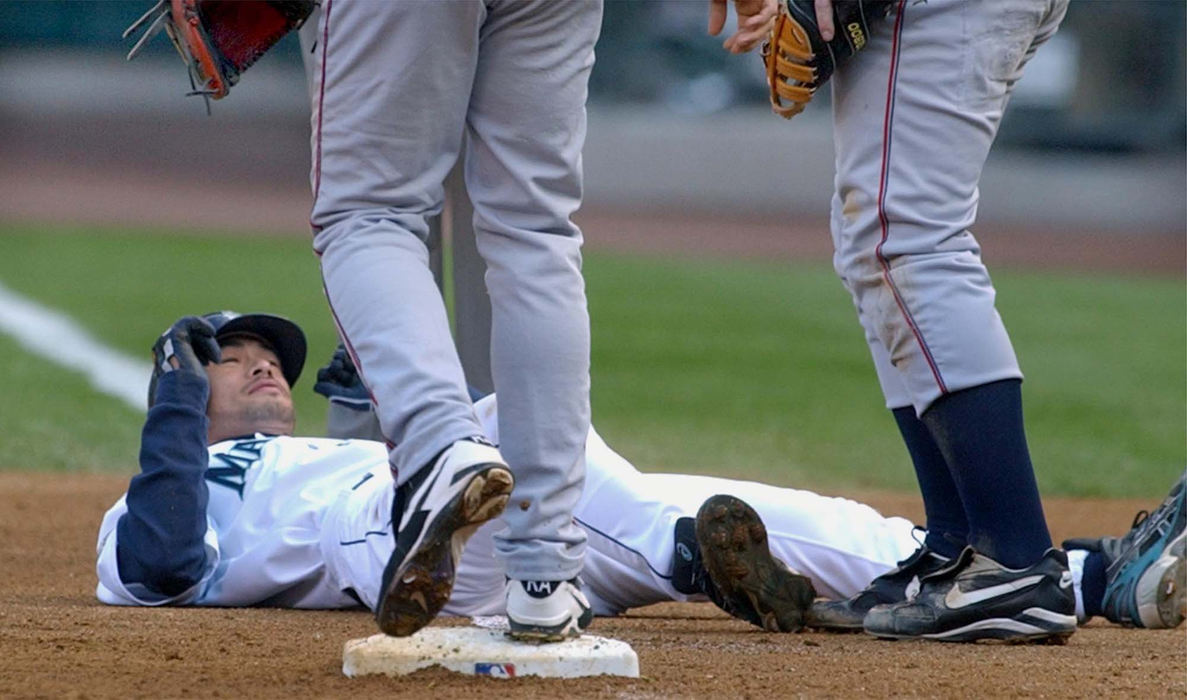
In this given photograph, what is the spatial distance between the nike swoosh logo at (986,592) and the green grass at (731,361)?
2.76 meters

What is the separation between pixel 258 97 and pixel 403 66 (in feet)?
75.8

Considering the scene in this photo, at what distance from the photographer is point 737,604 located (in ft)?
9.75

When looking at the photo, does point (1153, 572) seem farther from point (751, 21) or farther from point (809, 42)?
point (751, 21)

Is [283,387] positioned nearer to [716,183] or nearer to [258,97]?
[716,183]

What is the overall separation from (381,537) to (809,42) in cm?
115

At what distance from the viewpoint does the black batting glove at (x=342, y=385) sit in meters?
3.80

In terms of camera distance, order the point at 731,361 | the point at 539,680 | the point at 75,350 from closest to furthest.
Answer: the point at 539,680 → the point at 75,350 → the point at 731,361

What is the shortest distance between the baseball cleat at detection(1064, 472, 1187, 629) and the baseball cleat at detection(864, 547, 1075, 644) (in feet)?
1.01

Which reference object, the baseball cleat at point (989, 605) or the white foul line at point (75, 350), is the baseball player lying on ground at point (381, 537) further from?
the white foul line at point (75, 350)

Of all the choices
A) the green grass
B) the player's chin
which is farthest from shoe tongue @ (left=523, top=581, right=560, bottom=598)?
the green grass

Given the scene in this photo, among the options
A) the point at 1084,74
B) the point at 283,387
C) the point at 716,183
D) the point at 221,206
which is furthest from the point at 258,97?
the point at 283,387

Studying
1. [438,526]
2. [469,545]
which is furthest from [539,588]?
[469,545]

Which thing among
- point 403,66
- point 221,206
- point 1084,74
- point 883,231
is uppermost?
point 403,66

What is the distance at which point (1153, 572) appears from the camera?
10.2 ft
